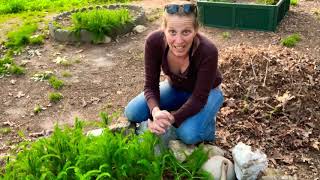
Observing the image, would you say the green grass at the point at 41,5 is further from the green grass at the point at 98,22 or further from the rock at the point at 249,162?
the rock at the point at 249,162

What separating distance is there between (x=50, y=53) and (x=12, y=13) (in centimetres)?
297

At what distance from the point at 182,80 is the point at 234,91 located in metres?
1.44

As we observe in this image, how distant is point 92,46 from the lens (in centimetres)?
→ 758

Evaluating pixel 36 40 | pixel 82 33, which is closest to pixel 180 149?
pixel 82 33

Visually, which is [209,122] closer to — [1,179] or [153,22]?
[1,179]

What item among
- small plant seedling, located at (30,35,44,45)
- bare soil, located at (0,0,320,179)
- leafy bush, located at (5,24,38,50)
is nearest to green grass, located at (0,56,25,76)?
bare soil, located at (0,0,320,179)

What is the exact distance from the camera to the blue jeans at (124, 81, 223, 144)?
375cm

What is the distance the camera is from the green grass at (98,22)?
7.54 meters

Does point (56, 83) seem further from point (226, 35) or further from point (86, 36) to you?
point (226, 35)

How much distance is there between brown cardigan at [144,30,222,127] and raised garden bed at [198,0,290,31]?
392 centimetres

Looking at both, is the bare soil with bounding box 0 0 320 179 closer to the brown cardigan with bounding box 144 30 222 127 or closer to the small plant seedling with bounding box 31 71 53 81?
the small plant seedling with bounding box 31 71 53 81

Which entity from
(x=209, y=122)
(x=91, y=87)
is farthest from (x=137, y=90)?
(x=209, y=122)

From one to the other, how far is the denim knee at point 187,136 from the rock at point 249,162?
0.37m

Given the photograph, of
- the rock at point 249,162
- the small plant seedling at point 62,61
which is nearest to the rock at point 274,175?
the rock at point 249,162
